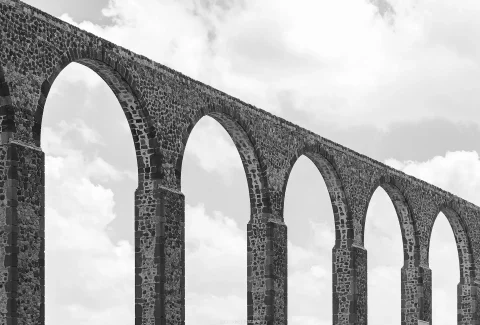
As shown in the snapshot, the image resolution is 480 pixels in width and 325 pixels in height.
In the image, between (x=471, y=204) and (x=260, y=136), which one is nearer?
(x=260, y=136)

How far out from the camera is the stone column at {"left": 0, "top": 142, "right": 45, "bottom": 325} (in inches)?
731

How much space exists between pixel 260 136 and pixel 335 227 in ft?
19.0

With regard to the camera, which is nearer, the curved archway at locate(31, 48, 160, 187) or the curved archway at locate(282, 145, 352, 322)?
the curved archway at locate(31, 48, 160, 187)

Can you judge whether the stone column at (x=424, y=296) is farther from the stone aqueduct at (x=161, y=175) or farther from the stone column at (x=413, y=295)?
the stone aqueduct at (x=161, y=175)

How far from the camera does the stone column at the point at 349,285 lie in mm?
31062

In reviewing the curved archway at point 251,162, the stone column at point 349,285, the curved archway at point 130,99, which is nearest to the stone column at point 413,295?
the stone column at point 349,285

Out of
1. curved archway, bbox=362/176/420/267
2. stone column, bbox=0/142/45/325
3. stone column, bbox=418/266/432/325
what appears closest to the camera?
stone column, bbox=0/142/45/325

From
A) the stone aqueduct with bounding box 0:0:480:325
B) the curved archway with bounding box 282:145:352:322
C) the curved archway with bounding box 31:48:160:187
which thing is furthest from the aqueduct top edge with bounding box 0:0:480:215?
the curved archway with bounding box 282:145:352:322

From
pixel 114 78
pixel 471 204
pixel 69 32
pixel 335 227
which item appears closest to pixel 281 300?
pixel 335 227

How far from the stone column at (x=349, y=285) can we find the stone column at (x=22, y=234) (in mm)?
13798

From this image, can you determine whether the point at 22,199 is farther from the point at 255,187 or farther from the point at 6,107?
the point at 255,187

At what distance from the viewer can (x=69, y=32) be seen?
2088 centimetres

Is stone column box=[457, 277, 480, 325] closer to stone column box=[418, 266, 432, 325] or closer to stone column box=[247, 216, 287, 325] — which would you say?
stone column box=[418, 266, 432, 325]

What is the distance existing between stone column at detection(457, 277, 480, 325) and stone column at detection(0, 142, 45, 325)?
23.7 m
